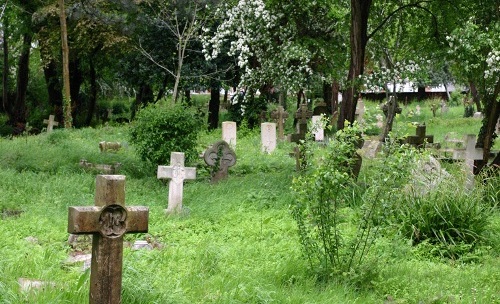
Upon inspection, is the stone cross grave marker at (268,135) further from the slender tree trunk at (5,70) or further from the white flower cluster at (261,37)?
the slender tree trunk at (5,70)

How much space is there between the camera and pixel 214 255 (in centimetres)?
722

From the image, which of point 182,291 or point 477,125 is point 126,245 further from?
point 477,125

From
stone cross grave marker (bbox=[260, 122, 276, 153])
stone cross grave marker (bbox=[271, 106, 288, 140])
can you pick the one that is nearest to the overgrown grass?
stone cross grave marker (bbox=[260, 122, 276, 153])

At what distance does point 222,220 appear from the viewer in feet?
33.6

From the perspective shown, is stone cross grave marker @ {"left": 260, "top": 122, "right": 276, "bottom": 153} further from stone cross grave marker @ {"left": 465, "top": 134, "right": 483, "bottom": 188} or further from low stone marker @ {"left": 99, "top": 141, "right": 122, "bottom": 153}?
stone cross grave marker @ {"left": 465, "top": 134, "right": 483, "bottom": 188}

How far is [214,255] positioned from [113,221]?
7.09 ft

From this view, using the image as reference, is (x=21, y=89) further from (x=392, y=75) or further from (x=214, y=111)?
(x=392, y=75)

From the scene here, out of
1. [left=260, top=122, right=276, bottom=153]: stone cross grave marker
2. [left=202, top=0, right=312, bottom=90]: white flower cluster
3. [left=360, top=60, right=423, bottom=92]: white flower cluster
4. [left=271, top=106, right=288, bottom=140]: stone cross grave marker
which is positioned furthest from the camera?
[left=271, top=106, right=288, bottom=140]: stone cross grave marker

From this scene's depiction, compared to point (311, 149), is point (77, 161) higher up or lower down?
lower down

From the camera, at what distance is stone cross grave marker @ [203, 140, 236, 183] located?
14.0 m

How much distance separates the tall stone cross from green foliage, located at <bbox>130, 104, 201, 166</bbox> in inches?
364

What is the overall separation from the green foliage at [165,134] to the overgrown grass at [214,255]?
63 centimetres

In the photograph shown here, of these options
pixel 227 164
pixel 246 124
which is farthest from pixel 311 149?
pixel 246 124

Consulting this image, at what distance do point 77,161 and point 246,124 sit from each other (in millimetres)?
11140
